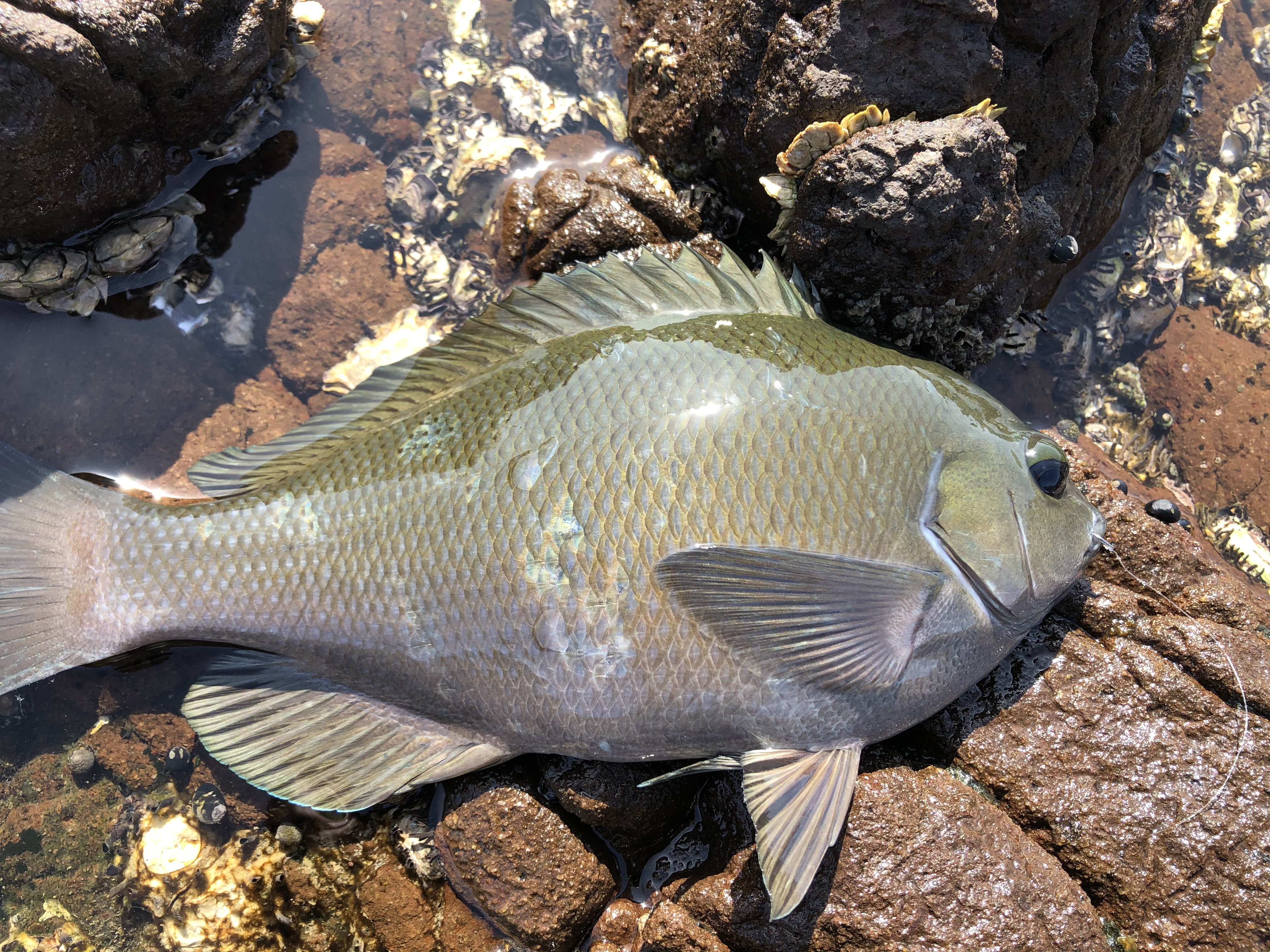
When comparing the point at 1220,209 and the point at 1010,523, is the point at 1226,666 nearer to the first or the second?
the point at 1010,523

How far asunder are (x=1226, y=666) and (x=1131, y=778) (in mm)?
571

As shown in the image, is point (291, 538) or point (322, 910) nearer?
point (291, 538)

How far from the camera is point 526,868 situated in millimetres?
2756

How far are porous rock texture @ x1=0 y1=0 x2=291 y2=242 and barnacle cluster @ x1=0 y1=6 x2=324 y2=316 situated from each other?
77 mm

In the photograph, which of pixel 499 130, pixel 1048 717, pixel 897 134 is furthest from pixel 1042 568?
pixel 499 130

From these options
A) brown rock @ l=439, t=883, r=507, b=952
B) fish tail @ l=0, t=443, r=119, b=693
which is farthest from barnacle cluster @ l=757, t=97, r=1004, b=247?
brown rock @ l=439, t=883, r=507, b=952

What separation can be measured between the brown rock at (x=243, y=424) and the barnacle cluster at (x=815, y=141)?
8.06 feet

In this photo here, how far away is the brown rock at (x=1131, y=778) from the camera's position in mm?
2449

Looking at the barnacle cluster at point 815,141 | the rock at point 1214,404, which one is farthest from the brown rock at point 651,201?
the rock at point 1214,404

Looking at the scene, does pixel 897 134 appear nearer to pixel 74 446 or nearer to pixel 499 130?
pixel 499 130

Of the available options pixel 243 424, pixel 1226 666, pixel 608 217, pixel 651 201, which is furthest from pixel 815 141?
pixel 243 424

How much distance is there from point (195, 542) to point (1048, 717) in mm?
3200

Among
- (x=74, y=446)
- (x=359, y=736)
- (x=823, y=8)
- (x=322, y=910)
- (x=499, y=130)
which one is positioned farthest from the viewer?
(x=499, y=130)

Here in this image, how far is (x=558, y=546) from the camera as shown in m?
2.43
